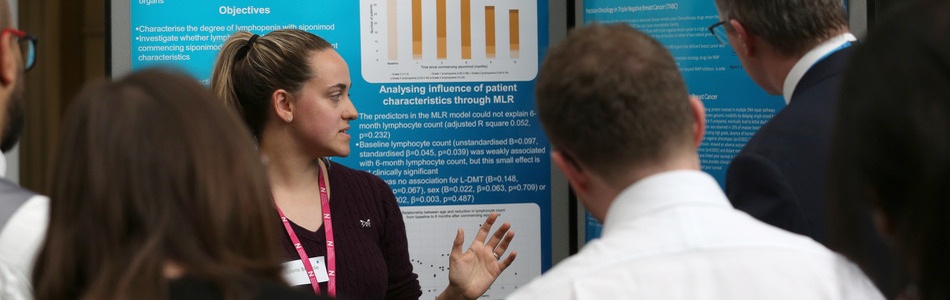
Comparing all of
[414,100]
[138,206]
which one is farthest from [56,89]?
[138,206]

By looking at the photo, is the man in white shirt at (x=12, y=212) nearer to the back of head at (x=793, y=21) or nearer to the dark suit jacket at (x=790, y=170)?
the dark suit jacket at (x=790, y=170)

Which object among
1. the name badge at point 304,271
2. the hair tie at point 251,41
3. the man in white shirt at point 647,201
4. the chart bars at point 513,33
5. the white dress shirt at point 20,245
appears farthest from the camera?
the chart bars at point 513,33

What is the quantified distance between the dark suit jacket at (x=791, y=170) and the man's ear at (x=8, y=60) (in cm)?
129

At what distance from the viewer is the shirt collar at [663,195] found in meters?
1.11

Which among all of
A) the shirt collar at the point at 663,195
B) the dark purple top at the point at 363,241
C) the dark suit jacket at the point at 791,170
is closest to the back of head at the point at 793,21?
the dark suit jacket at the point at 791,170

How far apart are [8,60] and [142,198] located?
1.99ft

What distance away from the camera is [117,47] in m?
3.33

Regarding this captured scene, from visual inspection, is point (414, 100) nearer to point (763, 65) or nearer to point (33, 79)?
point (763, 65)

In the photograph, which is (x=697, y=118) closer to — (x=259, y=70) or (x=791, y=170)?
(x=791, y=170)

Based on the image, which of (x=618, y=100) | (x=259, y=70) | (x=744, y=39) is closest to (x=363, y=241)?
(x=259, y=70)

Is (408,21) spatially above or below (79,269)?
above

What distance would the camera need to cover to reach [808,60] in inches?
76.6

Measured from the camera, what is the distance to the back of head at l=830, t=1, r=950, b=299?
80 cm

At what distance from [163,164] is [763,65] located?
1439 millimetres
